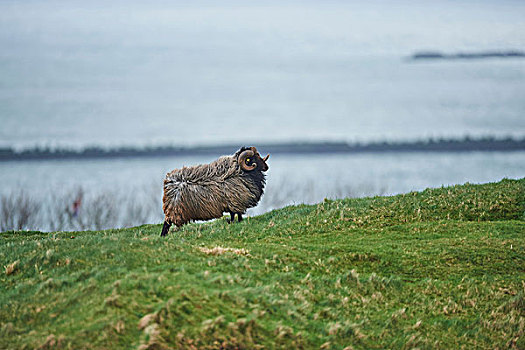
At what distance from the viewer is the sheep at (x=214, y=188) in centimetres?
2025

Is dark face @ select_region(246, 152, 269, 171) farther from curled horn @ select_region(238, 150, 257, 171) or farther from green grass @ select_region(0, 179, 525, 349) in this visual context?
green grass @ select_region(0, 179, 525, 349)

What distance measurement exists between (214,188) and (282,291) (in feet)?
30.9

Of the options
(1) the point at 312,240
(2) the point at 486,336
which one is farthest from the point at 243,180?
(2) the point at 486,336

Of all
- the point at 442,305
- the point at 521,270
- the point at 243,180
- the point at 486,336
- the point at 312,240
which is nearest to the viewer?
the point at 486,336

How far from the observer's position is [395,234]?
1738 centimetres

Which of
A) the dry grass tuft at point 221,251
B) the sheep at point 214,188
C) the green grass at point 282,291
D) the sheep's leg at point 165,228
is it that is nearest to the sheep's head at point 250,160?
the sheep at point 214,188

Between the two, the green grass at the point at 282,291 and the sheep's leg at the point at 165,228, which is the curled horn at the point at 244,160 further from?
the green grass at the point at 282,291

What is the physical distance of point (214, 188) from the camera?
20500mm

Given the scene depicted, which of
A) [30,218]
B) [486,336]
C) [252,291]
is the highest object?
[252,291]

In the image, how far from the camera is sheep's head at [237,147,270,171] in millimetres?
21109

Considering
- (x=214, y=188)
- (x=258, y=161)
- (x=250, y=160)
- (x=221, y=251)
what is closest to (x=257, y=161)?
(x=258, y=161)

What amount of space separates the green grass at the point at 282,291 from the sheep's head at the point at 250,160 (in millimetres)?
3672

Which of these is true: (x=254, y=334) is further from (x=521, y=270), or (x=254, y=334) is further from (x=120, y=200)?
(x=120, y=200)

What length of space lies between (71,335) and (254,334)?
2752mm
